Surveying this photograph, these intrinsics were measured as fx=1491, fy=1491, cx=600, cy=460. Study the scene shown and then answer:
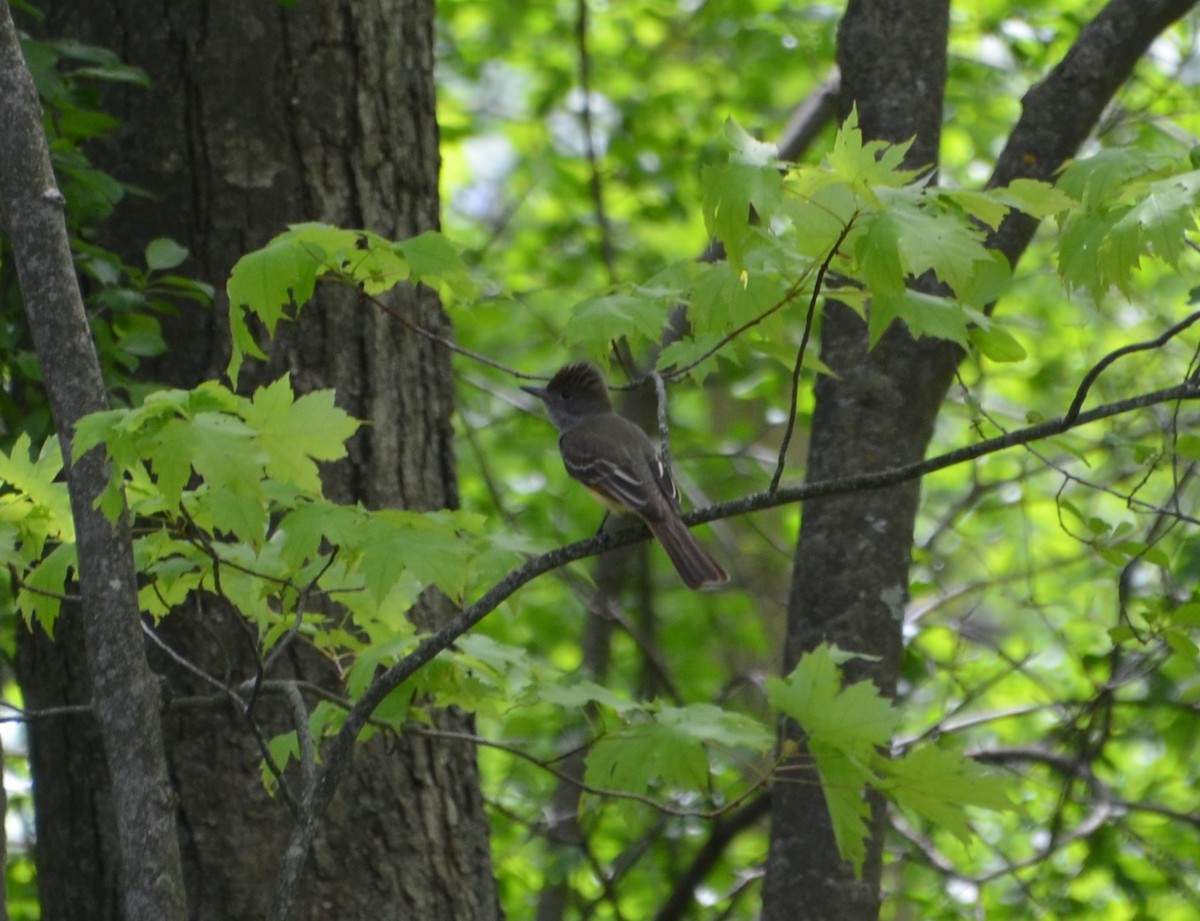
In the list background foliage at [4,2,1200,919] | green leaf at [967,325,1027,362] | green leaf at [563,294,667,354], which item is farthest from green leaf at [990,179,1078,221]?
green leaf at [563,294,667,354]

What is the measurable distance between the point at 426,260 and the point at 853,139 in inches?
37.5

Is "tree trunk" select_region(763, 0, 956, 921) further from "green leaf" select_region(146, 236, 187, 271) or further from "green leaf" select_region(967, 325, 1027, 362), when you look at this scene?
"green leaf" select_region(146, 236, 187, 271)

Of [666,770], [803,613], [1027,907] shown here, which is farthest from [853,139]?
[1027,907]

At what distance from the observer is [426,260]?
304 centimetres

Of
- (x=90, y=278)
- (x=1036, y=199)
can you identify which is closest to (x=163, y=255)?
(x=90, y=278)

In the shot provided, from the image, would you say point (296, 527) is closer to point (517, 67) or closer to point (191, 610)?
point (191, 610)

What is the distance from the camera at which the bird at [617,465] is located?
12.7 ft

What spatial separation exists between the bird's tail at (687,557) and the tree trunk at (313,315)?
835 millimetres

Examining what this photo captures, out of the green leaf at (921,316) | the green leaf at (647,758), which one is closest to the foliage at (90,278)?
Result: the green leaf at (647,758)

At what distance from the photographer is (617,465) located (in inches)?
171

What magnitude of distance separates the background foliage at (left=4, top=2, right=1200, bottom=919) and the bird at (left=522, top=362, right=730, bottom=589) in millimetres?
338

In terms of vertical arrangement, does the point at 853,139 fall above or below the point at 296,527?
above

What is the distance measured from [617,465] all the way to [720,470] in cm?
491

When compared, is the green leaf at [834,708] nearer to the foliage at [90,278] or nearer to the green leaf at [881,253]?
the green leaf at [881,253]
